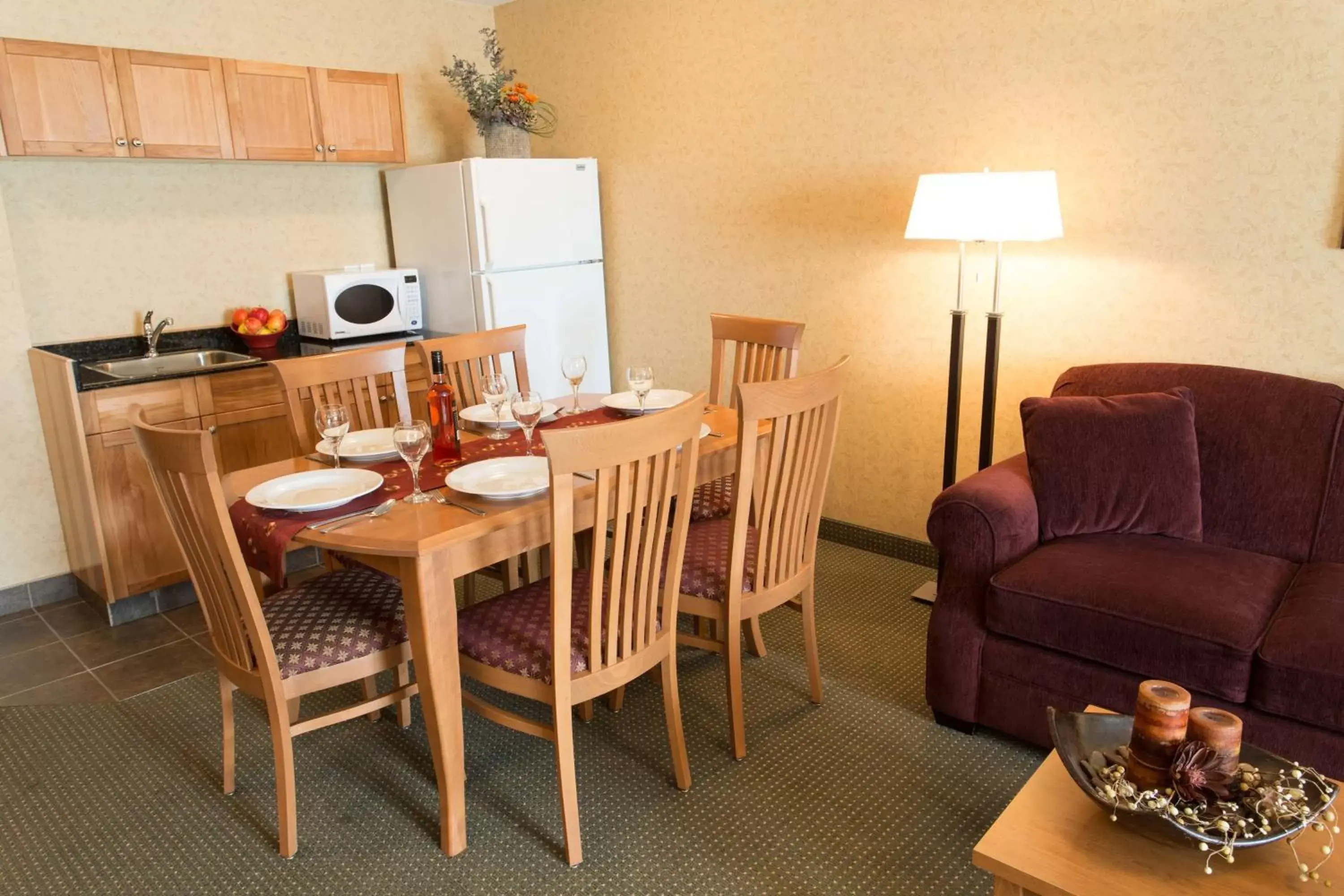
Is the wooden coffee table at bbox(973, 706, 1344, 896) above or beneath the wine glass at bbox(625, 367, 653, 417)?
beneath

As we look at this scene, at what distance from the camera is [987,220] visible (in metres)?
2.67

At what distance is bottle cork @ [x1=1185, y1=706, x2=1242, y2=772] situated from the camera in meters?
1.39

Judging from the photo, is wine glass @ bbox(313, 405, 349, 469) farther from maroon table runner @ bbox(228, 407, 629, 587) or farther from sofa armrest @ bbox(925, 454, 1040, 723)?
sofa armrest @ bbox(925, 454, 1040, 723)

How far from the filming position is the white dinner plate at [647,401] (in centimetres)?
267

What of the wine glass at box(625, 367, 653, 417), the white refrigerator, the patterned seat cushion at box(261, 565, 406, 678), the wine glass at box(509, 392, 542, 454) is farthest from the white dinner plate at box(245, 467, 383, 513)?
the white refrigerator

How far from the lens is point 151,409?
3.25 m

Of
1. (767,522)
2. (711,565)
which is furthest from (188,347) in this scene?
(767,522)

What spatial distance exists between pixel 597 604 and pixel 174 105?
2.74m

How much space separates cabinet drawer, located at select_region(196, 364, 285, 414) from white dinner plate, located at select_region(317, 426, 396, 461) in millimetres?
998

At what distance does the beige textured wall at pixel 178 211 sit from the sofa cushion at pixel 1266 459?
3.60 meters

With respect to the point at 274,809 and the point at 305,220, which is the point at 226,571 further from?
the point at 305,220

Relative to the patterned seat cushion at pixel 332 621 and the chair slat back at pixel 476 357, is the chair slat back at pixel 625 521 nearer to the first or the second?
the patterned seat cushion at pixel 332 621

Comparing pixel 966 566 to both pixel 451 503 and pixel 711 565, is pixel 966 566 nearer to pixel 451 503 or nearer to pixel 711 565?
pixel 711 565

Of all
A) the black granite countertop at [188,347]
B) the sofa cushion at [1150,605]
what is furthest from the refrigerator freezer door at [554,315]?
the sofa cushion at [1150,605]
